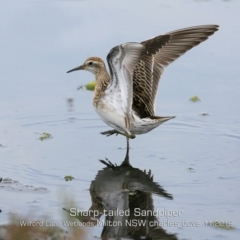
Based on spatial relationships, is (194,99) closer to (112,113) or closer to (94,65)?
(94,65)

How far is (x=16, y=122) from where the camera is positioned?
1134cm

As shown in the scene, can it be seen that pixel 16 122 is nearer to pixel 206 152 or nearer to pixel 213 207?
pixel 206 152

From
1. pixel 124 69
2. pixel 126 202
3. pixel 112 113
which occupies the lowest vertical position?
pixel 126 202

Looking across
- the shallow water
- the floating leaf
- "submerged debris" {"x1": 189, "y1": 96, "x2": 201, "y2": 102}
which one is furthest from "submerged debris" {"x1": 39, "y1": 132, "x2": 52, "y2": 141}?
the floating leaf

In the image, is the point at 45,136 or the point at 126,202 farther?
the point at 45,136

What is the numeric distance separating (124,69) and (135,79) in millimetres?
1090

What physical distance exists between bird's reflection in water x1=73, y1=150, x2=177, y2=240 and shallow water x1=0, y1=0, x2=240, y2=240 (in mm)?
107

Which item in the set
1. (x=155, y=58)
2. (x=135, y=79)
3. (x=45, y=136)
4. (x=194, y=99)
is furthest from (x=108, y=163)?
(x=194, y=99)

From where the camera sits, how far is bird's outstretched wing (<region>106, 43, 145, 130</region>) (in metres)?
9.57

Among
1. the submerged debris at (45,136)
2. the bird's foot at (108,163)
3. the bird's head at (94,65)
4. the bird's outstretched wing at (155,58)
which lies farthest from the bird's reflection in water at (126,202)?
the bird's head at (94,65)

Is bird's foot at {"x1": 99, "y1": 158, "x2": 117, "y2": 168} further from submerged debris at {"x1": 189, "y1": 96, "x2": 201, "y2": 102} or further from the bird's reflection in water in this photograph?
submerged debris at {"x1": 189, "y1": 96, "x2": 201, "y2": 102}

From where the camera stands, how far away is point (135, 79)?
36.0 feet

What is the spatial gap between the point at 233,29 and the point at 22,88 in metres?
4.36

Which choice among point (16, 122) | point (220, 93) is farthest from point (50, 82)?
point (220, 93)
